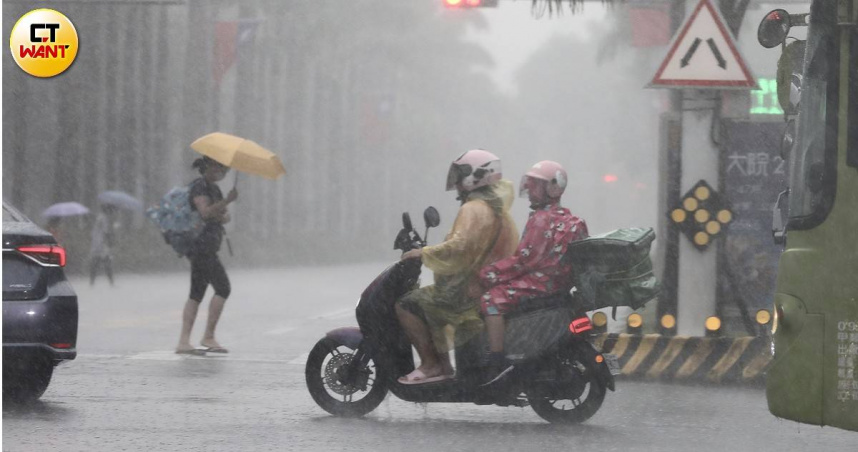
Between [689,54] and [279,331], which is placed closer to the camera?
[689,54]

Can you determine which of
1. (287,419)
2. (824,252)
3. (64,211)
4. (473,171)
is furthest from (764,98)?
(64,211)

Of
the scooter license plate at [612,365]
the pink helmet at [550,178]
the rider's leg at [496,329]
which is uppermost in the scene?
the pink helmet at [550,178]

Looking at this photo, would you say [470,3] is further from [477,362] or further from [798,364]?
[798,364]

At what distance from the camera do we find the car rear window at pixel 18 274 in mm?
9000

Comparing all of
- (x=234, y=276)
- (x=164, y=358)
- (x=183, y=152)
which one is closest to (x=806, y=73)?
(x=164, y=358)

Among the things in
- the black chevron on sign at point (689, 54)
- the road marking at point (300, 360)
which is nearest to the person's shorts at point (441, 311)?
the black chevron on sign at point (689, 54)

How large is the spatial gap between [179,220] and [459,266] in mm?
4967

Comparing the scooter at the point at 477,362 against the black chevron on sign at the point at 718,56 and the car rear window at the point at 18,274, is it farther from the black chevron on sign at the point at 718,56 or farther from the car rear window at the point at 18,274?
the black chevron on sign at the point at 718,56

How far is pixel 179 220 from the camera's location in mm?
13211

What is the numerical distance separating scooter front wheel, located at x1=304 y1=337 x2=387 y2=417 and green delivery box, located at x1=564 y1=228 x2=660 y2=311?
4.44 feet

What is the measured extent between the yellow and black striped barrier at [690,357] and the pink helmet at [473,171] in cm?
291

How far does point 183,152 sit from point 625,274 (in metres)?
34.5

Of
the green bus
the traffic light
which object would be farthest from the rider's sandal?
the traffic light

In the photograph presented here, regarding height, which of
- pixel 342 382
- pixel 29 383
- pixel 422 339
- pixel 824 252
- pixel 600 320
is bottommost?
pixel 29 383
